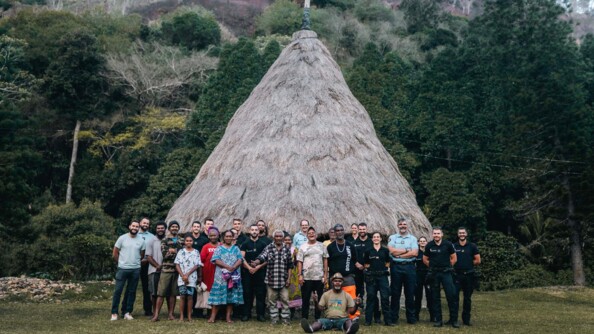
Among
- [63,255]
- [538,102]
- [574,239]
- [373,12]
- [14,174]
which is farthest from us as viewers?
[373,12]

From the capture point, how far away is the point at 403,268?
10672 millimetres

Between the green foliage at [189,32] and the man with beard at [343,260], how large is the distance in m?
31.3

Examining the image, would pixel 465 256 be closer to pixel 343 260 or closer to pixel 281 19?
pixel 343 260

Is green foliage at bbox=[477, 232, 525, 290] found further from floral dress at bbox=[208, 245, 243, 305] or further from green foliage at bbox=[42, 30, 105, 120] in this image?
green foliage at bbox=[42, 30, 105, 120]

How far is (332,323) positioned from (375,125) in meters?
20.1

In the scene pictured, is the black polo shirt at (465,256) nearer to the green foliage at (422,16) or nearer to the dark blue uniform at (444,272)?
the dark blue uniform at (444,272)

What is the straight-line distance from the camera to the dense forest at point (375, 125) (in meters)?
21.8

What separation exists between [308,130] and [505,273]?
36.6 feet

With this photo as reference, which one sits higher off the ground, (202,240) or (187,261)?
(202,240)

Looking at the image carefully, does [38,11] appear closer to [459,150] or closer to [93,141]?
[93,141]

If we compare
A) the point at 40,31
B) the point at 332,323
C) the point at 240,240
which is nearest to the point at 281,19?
the point at 40,31

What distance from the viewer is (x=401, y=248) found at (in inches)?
420

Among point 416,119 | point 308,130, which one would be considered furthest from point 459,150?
point 308,130

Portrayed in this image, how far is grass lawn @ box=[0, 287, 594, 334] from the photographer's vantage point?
9.65m
